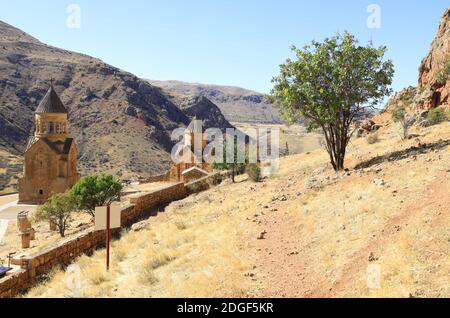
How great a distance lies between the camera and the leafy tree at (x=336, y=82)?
16.9 m

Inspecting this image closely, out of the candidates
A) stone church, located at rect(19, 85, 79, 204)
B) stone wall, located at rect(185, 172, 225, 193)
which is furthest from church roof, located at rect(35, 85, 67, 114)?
stone wall, located at rect(185, 172, 225, 193)

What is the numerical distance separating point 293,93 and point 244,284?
10.6 meters

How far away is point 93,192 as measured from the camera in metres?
25.5

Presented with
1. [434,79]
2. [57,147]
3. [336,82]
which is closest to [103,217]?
[336,82]

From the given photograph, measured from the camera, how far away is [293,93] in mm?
17141

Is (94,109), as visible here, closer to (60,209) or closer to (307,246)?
(60,209)

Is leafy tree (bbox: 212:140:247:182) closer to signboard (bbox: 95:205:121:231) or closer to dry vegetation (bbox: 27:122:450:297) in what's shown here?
dry vegetation (bbox: 27:122:450:297)

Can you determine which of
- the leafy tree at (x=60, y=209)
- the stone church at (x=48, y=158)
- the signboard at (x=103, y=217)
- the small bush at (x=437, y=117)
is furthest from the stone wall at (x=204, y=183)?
the stone church at (x=48, y=158)

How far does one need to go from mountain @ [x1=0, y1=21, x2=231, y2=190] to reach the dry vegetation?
56319 mm

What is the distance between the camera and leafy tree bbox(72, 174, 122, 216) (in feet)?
81.8

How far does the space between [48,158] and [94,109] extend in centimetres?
5950

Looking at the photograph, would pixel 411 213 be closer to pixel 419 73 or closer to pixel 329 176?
pixel 329 176
